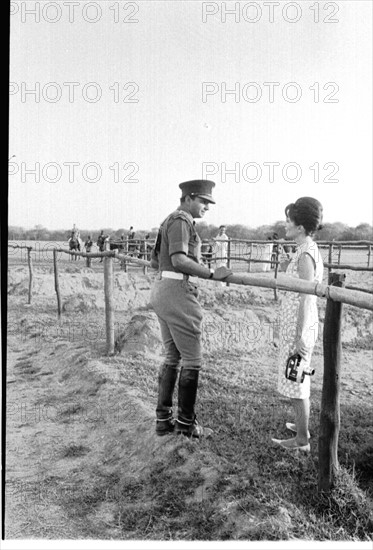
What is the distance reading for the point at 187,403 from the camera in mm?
2699

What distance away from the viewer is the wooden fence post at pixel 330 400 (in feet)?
7.72

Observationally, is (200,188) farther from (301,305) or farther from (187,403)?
(187,403)

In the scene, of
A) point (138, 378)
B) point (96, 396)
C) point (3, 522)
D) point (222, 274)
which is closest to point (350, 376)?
point (138, 378)

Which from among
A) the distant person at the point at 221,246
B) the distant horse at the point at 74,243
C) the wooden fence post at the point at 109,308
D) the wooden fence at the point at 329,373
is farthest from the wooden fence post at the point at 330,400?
the distant horse at the point at 74,243

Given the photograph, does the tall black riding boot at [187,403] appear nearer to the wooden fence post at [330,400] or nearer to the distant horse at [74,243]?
the wooden fence post at [330,400]

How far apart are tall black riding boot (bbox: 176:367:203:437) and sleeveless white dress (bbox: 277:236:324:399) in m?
0.45

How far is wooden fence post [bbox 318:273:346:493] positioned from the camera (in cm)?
235

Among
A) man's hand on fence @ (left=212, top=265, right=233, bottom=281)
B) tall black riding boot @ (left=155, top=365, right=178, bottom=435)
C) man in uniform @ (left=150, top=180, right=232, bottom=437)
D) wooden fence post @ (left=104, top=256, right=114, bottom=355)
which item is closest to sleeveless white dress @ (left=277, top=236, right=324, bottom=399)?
man's hand on fence @ (left=212, top=265, right=233, bottom=281)

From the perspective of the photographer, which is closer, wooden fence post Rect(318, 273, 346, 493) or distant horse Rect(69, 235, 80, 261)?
wooden fence post Rect(318, 273, 346, 493)

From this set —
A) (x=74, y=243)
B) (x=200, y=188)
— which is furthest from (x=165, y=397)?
(x=74, y=243)

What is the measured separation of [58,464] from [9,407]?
1.12 metres

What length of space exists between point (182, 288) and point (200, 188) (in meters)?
0.51

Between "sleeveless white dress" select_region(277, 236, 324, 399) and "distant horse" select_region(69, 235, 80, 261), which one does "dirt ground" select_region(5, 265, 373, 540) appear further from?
"distant horse" select_region(69, 235, 80, 261)

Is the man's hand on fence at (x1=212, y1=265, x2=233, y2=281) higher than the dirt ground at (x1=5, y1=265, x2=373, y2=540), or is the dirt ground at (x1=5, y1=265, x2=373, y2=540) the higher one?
the man's hand on fence at (x1=212, y1=265, x2=233, y2=281)
